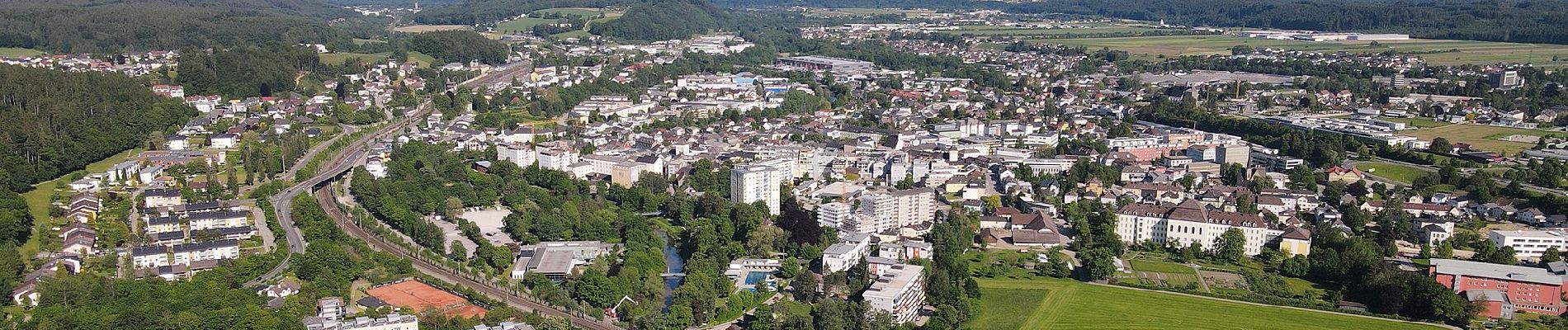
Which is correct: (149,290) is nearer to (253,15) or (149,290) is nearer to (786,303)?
(786,303)

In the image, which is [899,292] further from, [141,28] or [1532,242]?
[141,28]

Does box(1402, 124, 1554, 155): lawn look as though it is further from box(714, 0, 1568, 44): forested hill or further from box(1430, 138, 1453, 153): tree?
box(714, 0, 1568, 44): forested hill

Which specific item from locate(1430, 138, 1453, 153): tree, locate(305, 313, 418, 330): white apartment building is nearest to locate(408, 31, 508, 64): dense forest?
locate(1430, 138, 1453, 153): tree

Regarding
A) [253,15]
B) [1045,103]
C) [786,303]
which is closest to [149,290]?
[786,303]

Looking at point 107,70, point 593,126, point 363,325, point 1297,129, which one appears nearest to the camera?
point 363,325

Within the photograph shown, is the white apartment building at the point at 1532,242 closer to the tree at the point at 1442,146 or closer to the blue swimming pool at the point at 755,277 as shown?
the tree at the point at 1442,146

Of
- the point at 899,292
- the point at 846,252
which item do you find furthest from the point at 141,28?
the point at 899,292
